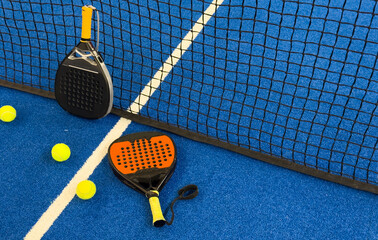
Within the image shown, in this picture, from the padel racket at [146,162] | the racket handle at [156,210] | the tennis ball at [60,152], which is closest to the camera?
the racket handle at [156,210]

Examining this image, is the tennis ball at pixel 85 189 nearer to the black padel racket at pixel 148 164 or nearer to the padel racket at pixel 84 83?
the black padel racket at pixel 148 164

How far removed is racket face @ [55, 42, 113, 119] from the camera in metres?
2.22

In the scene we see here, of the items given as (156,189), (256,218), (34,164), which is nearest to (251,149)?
(256,218)

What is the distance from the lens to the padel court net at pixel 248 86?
2.22 metres

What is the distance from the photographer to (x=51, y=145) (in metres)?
2.25

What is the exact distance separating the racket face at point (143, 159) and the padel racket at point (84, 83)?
25 centimetres

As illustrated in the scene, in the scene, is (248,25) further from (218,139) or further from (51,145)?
(51,145)

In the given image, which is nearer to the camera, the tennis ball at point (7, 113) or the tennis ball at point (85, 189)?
the tennis ball at point (85, 189)

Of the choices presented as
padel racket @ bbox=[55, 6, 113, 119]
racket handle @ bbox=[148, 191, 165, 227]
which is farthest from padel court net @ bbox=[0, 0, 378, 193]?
racket handle @ bbox=[148, 191, 165, 227]

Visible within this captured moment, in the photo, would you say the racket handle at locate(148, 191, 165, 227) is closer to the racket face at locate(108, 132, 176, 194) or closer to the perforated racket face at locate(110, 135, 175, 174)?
the racket face at locate(108, 132, 176, 194)

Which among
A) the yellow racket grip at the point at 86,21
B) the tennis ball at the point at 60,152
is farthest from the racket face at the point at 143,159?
the yellow racket grip at the point at 86,21

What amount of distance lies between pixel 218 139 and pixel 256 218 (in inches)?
19.1

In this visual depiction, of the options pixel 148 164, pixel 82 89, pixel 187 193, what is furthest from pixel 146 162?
pixel 82 89

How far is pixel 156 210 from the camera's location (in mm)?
1909
